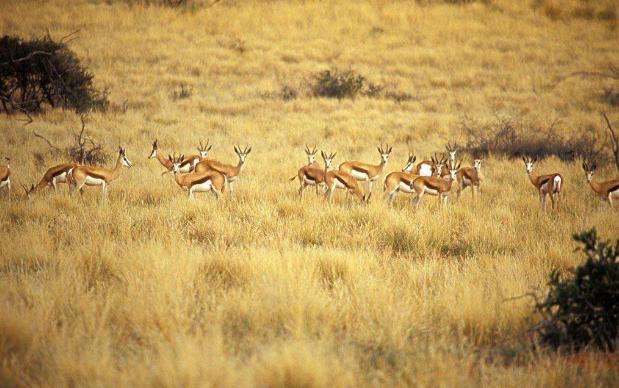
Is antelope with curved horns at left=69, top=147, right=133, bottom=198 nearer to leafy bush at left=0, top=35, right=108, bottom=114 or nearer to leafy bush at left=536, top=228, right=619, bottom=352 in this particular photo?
leafy bush at left=536, top=228, right=619, bottom=352

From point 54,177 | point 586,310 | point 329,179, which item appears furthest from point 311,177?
point 586,310

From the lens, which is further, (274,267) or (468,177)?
(468,177)

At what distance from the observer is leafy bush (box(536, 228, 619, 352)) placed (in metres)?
4.25

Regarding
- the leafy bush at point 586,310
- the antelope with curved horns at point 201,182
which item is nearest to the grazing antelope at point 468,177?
the antelope with curved horns at point 201,182

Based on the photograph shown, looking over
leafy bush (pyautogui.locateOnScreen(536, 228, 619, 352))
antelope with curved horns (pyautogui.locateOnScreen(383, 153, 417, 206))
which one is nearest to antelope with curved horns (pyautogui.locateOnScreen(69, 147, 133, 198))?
antelope with curved horns (pyautogui.locateOnScreen(383, 153, 417, 206))

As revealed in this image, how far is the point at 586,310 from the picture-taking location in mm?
4305

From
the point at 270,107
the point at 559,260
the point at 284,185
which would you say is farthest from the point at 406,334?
the point at 270,107

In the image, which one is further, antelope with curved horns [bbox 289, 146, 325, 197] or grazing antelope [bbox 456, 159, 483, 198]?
grazing antelope [bbox 456, 159, 483, 198]

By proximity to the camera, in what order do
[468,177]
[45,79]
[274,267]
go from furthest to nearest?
[45,79]
[468,177]
[274,267]

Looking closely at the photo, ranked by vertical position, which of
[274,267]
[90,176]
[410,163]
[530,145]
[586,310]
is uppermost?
[586,310]

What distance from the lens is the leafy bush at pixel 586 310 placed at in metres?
4.25

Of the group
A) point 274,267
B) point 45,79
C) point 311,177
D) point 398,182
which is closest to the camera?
point 274,267

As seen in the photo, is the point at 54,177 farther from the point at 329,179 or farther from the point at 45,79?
the point at 45,79

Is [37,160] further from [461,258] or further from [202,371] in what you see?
[202,371]
